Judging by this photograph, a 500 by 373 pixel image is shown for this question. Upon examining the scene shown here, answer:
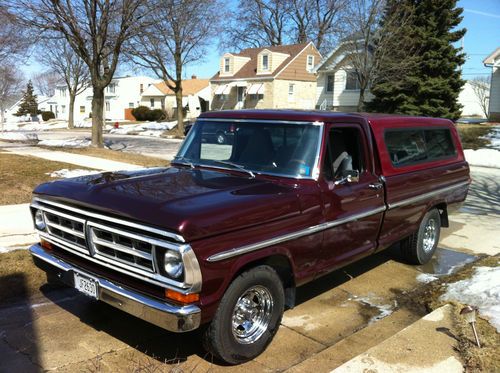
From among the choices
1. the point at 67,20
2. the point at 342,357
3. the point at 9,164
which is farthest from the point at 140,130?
the point at 342,357

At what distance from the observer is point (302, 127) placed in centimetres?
430

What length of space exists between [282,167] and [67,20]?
1345cm

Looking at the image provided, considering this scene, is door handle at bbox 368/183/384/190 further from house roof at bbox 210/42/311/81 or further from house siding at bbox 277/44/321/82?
house siding at bbox 277/44/321/82

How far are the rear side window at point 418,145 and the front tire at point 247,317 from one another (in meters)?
2.29

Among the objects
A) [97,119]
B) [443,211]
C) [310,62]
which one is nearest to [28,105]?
[310,62]

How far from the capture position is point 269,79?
4062cm

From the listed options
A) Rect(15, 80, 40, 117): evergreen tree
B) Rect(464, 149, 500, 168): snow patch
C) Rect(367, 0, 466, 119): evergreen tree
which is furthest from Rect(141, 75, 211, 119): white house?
Rect(464, 149, 500, 168): snow patch

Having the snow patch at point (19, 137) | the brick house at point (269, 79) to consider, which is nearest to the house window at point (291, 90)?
the brick house at point (269, 79)

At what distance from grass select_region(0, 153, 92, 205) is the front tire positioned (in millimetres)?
6196

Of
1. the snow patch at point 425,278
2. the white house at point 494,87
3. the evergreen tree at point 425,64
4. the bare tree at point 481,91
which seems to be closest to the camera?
the snow patch at point 425,278

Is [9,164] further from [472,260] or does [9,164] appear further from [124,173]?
[472,260]

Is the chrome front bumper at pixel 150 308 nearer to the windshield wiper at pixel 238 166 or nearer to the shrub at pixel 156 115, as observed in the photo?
the windshield wiper at pixel 238 166

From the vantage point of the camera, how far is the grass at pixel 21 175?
28.3 feet

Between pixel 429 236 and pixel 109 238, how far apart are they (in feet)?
14.3
